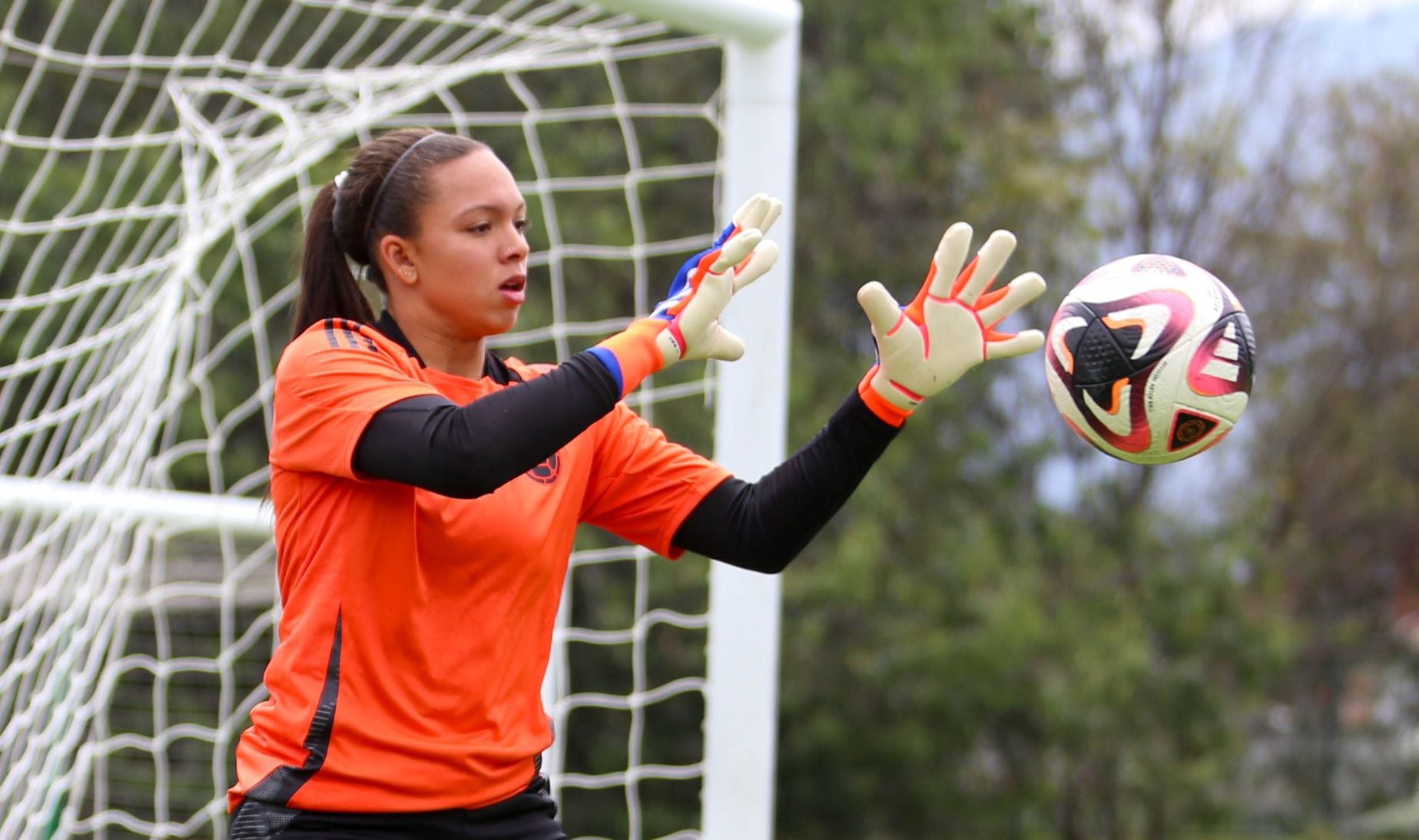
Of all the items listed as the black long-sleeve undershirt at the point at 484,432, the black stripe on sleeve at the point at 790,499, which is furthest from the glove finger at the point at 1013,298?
the black long-sleeve undershirt at the point at 484,432

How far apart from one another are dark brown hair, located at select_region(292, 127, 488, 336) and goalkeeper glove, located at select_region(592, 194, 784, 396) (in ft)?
1.33

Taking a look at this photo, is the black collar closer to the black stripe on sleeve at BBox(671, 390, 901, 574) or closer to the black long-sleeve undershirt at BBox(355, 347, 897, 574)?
the black long-sleeve undershirt at BBox(355, 347, 897, 574)

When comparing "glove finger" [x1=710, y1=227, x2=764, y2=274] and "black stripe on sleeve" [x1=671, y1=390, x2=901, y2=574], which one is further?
"black stripe on sleeve" [x1=671, y1=390, x2=901, y2=574]

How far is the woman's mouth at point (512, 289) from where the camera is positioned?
2.46 metres

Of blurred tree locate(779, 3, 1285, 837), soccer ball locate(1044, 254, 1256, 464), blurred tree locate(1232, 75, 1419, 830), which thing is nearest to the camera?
soccer ball locate(1044, 254, 1256, 464)

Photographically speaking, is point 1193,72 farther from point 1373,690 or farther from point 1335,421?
point 1373,690

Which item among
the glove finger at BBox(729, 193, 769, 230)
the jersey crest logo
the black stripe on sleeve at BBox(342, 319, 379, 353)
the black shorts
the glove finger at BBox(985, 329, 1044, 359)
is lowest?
the black shorts

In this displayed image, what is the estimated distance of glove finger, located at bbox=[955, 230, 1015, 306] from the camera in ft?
7.95

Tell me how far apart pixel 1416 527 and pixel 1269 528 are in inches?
157

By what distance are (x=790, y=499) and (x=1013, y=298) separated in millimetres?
483

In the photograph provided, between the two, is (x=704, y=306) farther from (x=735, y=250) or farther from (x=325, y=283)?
(x=325, y=283)

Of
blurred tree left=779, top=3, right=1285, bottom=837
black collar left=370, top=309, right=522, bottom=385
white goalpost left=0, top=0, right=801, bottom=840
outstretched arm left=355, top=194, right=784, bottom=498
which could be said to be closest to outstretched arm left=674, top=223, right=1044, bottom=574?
outstretched arm left=355, top=194, right=784, bottom=498

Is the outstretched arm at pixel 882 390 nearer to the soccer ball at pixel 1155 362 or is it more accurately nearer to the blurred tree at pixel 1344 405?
the soccer ball at pixel 1155 362

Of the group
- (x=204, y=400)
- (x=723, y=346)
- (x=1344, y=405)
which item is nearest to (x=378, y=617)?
(x=723, y=346)
